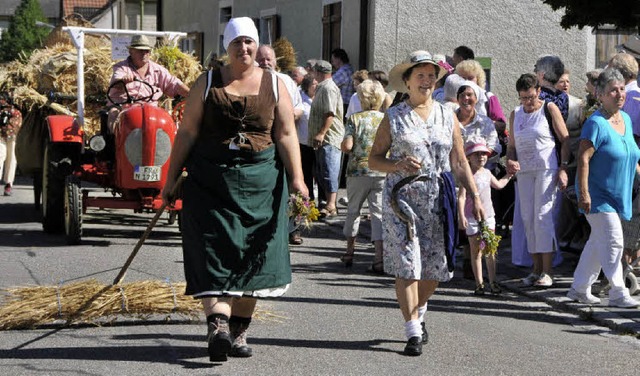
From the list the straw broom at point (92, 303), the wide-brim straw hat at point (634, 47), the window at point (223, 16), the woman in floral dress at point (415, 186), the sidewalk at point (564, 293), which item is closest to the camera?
the woman in floral dress at point (415, 186)

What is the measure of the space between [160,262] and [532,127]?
11.4 ft

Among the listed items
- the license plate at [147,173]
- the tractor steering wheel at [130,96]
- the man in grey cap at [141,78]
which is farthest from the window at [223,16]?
the license plate at [147,173]

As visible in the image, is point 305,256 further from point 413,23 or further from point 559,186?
point 413,23

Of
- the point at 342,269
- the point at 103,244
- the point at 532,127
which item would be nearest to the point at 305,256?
the point at 342,269

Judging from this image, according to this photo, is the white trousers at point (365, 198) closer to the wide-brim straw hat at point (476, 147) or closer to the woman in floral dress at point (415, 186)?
the wide-brim straw hat at point (476, 147)

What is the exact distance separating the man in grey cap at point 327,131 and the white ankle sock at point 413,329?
7.54 metres

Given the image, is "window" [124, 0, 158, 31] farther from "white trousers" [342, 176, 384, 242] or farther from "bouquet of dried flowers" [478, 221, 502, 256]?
"bouquet of dried flowers" [478, 221, 502, 256]

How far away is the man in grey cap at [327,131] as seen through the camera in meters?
15.8

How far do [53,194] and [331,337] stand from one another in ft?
20.4

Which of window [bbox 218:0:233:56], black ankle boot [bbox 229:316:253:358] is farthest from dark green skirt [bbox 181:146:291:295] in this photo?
window [bbox 218:0:233:56]

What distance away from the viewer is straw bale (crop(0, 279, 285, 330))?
8562 millimetres

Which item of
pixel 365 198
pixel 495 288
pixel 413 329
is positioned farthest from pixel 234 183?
pixel 365 198

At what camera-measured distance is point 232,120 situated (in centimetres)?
770

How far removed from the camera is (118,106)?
44.7ft
